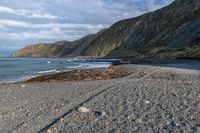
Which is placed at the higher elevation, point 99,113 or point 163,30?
point 163,30

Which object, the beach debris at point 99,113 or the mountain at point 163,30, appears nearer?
the beach debris at point 99,113

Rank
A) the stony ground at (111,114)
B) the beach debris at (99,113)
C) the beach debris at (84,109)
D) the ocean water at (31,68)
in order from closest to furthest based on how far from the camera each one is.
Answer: the stony ground at (111,114), the beach debris at (99,113), the beach debris at (84,109), the ocean water at (31,68)

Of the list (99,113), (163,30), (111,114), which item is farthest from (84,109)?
(163,30)

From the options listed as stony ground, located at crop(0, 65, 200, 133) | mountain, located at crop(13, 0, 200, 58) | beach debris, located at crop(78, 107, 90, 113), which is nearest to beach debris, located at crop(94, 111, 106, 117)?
stony ground, located at crop(0, 65, 200, 133)

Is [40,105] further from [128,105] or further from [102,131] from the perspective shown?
[102,131]

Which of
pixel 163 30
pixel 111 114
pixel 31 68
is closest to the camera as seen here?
pixel 111 114

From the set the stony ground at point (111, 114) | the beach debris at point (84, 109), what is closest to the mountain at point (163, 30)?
the stony ground at point (111, 114)

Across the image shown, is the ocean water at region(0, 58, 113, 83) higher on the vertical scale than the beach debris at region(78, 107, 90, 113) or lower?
lower

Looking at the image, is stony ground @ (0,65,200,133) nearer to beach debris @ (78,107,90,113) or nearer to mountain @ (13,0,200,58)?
beach debris @ (78,107,90,113)

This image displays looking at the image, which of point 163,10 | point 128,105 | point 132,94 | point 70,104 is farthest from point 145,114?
point 163,10

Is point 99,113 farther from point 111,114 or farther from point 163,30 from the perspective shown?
point 163,30

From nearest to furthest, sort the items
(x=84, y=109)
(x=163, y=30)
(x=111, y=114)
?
(x=111, y=114)
(x=84, y=109)
(x=163, y=30)

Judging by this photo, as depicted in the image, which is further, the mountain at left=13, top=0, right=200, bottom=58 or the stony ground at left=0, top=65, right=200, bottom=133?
the mountain at left=13, top=0, right=200, bottom=58

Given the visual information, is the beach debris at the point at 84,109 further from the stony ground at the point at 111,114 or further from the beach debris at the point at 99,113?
the beach debris at the point at 99,113
